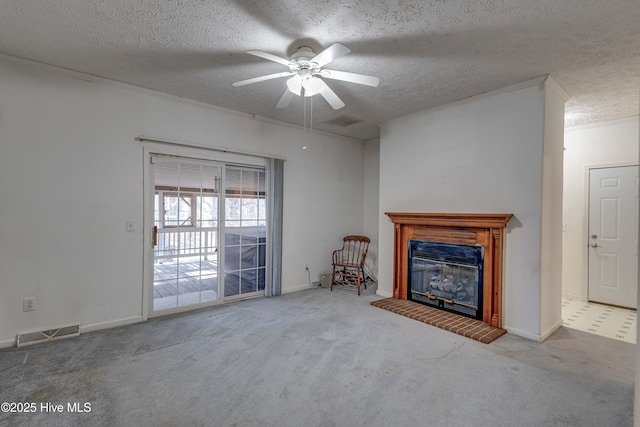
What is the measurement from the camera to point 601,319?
3572 millimetres

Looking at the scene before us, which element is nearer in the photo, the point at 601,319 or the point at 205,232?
the point at 601,319

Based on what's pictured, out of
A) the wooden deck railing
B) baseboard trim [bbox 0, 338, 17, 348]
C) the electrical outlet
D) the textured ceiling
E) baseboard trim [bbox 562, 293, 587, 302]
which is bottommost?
baseboard trim [bbox 0, 338, 17, 348]

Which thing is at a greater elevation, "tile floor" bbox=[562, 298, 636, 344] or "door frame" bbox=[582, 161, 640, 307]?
"door frame" bbox=[582, 161, 640, 307]

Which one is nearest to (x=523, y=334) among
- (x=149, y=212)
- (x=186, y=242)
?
(x=186, y=242)

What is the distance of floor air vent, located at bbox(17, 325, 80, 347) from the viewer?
270cm

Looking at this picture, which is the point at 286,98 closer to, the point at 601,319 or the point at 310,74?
the point at 310,74

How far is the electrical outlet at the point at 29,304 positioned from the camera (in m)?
2.74

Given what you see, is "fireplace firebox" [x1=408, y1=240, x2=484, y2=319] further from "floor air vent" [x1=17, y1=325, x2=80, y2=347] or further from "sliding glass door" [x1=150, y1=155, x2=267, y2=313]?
"floor air vent" [x1=17, y1=325, x2=80, y2=347]

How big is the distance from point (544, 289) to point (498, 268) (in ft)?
1.43

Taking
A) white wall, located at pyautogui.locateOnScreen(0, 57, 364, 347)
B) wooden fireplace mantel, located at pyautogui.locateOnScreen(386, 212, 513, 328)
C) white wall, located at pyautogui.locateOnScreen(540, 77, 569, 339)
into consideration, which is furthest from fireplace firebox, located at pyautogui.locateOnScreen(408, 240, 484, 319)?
white wall, located at pyautogui.locateOnScreen(0, 57, 364, 347)

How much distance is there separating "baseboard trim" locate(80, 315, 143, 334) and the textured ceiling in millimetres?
2510

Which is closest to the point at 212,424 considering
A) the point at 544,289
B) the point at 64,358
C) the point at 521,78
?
the point at 64,358

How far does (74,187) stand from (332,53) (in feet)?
9.13

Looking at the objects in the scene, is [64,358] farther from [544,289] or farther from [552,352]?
[544,289]
